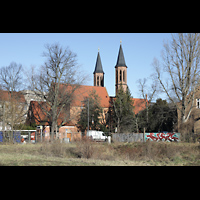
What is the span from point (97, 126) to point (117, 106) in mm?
5650

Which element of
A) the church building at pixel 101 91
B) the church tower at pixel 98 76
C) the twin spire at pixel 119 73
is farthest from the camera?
the church tower at pixel 98 76

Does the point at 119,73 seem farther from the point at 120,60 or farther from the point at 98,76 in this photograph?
the point at 98,76

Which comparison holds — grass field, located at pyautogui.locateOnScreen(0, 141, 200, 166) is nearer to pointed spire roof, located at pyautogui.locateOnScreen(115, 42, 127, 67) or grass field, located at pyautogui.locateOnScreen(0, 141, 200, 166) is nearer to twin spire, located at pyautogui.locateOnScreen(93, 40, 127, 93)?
twin spire, located at pyautogui.locateOnScreen(93, 40, 127, 93)

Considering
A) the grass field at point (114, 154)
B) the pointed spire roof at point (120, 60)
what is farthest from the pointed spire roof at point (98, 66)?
the grass field at point (114, 154)

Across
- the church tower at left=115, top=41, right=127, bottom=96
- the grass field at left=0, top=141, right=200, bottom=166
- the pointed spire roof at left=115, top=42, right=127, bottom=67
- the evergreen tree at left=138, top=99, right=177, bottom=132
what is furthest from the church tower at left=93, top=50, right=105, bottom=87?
the grass field at left=0, top=141, right=200, bottom=166

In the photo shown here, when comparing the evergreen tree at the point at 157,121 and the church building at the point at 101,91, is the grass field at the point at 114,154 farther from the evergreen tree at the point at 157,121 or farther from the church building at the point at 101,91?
the church building at the point at 101,91

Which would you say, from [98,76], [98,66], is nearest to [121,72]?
[98,76]

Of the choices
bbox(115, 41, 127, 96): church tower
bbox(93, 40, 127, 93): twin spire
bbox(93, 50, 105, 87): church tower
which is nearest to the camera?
bbox(93, 40, 127, 93): twin spire

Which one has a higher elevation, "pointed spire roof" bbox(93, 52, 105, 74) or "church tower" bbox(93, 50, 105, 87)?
"pointed spire roof" bbox(93, 52, 105, 74)

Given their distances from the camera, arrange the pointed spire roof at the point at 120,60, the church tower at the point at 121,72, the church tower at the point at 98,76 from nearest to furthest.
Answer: the church tower at the point at 121,72
the pointed spire roof at the point at 120,60
the church tower at the point at 98,76
